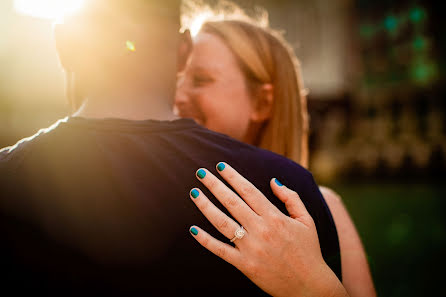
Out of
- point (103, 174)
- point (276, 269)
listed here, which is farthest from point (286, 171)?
point (103, 174)

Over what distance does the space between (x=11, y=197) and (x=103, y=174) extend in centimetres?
24

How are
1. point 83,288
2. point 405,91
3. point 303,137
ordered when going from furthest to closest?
point 405,91, point 303,137, point 83,288

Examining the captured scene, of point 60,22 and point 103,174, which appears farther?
point 60,22

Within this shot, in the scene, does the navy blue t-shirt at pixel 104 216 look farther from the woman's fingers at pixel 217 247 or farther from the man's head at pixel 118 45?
the man's head at pixel 118 45

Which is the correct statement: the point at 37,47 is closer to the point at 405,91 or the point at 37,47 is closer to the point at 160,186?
the point at 160,186

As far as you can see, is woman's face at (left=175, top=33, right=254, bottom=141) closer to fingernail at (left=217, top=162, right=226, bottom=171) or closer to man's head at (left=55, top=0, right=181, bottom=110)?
man's head at (left=55, top=0, right=181, bottom=110)

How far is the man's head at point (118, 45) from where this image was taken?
1.13 metres

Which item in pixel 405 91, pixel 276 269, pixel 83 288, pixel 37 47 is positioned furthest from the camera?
pixel 405 91

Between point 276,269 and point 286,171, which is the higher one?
point 286,171

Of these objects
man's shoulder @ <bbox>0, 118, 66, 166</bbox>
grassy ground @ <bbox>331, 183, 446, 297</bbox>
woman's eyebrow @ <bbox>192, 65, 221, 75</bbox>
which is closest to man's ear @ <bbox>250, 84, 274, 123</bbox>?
woman's eyebrow @ <bbox>192, 65, 221, 75</bbox>

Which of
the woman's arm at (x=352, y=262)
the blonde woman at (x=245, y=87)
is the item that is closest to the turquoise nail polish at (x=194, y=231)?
the woman's arm at (x=352, y=262)

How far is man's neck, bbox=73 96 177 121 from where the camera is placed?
44.9 inches

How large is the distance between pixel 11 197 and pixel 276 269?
0.77 meters

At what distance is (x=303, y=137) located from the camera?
2854mm
